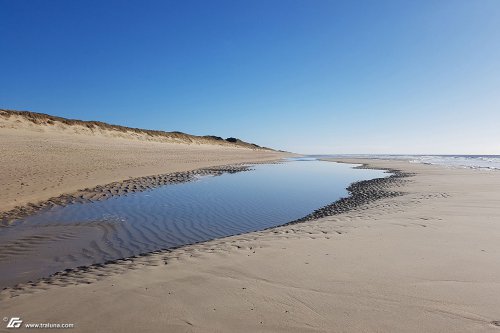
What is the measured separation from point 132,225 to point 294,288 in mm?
6440

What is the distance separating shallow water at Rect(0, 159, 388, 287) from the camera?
266 inches

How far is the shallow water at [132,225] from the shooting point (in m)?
6.76

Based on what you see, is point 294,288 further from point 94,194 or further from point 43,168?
point 43,168

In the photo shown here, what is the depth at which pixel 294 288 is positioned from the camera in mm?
4570

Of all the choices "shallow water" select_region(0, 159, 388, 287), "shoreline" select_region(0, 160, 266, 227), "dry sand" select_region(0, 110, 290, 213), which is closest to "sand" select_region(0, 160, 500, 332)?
"shallow water" select_region(0, 159, 388, 287)

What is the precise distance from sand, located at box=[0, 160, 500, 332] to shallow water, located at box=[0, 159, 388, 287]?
1.33 metres

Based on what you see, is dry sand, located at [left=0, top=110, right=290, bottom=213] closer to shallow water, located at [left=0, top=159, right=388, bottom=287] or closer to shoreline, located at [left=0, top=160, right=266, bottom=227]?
shoreline, located at [left=0, top=160, right=266, bottom=227]

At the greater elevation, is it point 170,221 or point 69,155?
point 69,155

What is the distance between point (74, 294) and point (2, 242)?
15.3 feet

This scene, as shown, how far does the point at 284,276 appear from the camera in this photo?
5.03 meters

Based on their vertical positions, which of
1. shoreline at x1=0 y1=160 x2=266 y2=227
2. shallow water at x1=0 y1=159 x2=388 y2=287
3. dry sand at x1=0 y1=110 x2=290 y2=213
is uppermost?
dry sand at x1=0 y1=110 x2=290 y2=213

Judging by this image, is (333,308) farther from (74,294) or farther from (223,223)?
(223,223)

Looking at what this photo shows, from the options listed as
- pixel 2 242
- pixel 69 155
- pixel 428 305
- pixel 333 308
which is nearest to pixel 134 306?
pixel 333 308

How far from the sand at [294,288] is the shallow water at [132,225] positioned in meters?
1.33
